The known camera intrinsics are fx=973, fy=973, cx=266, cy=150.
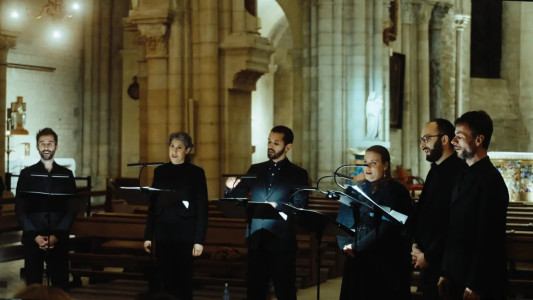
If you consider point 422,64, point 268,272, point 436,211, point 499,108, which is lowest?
point 268,272

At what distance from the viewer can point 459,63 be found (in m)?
29.9

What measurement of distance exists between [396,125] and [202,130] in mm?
12199

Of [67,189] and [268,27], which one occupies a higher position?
[268,27]

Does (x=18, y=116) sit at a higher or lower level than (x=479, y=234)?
higher

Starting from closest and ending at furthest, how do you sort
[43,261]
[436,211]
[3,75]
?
[436,211] → [43,261] → [3,75]

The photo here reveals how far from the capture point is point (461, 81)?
98.2 ft

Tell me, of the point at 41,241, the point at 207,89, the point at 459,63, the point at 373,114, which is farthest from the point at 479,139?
the point at 459,63

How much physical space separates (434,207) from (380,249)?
49cm

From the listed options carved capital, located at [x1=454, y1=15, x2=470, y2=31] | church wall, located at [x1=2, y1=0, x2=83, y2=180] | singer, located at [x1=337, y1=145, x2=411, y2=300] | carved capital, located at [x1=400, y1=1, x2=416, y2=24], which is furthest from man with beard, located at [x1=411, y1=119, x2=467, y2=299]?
carved capital, located at [x1=454, y1=15, x2=470, y2=31]

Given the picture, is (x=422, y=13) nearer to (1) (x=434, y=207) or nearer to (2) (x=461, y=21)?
(2) (x=461, y=21)

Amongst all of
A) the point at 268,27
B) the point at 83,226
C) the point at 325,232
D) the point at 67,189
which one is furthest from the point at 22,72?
the point at 325,232

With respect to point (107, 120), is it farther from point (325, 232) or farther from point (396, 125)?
point (325, 232)

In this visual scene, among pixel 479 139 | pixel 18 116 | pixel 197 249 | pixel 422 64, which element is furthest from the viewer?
pixel 422 64

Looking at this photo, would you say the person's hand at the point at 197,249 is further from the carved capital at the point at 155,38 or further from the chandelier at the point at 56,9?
the chandelier at the point at 56,9
